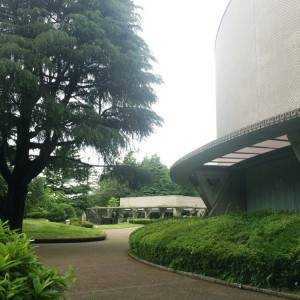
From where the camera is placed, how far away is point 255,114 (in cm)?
1389

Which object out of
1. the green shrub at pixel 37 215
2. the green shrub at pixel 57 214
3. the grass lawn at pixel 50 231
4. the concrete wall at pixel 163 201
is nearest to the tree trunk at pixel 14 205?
the grass lawn at pixel 50 231

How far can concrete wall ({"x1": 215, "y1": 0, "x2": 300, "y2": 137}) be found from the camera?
38.8 feet

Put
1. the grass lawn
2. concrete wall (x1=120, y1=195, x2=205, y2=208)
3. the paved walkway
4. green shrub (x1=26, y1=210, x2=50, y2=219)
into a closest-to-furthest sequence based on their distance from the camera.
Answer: the paved walkway < the grass lawn < green shrub (x1=26, y1=210, x2=50, y2=219) < concrete wall (x1=120, y1=195, x2=205, y2=208)

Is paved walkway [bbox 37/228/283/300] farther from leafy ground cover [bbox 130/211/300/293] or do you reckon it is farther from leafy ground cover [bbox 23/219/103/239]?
leafy ground cover [bbox 23/219/103/239]

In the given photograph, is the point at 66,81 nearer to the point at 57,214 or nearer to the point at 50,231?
the point at 50,231

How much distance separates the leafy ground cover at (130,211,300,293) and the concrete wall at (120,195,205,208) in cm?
3378

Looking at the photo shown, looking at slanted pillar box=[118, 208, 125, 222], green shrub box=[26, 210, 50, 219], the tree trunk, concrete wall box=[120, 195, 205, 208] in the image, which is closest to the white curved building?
the tree trunk

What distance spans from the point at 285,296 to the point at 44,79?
12646 millimetres

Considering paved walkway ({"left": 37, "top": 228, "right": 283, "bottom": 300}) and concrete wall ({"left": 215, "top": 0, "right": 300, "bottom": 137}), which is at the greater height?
concrete wall ({"left": 215, "top": 0, "right": 300, "bottom": 137})

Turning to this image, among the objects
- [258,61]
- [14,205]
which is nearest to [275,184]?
[258,61]

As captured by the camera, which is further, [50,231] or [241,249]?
[50,231]

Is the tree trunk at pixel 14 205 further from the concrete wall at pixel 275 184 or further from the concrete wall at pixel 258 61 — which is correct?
the concrete wall at pixel 258 61

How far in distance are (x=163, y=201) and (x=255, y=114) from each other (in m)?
30.7

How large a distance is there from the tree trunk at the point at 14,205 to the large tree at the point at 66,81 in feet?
0.13
